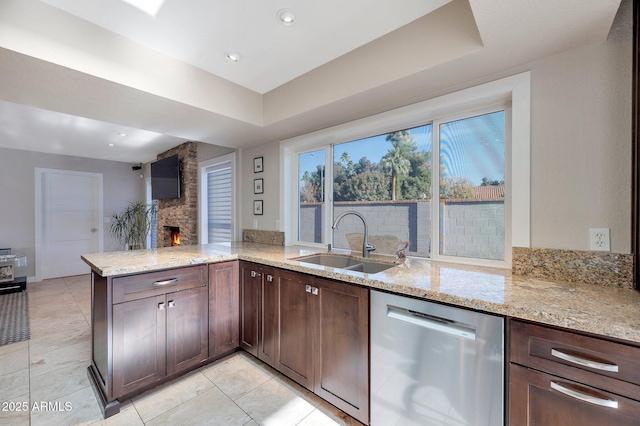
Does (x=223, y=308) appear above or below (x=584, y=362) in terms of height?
below

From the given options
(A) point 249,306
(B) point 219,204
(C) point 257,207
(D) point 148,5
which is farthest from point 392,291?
(B) point 219,204

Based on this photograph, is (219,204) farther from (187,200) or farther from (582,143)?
(582,143)

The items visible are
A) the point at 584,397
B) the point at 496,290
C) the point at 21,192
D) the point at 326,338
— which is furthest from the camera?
the point at 21,192

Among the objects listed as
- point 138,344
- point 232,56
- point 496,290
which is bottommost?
point 138,344

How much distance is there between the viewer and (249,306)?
88.8 inches

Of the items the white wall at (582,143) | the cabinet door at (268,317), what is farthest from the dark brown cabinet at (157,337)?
the white wall at (582,143)

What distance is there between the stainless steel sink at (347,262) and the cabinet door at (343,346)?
39 centimetres

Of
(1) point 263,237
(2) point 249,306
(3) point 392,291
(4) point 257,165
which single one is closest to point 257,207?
(1) point 263,237

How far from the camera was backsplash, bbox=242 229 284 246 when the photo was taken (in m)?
3.02

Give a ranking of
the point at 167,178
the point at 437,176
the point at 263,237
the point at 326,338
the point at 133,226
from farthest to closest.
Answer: the point at 133,226 < the point at 167,178 < the point at 263,237 < the point at 437,176 < the point at 326,338

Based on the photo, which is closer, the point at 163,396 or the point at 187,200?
the point at 163,396

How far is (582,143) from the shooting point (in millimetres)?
1379

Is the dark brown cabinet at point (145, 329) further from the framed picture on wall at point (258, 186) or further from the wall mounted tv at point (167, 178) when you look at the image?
the wall mounted tv at point (167, 178)

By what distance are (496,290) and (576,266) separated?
1.75 ft
